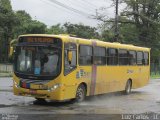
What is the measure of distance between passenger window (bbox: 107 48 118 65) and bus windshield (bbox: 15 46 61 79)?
5.32 m

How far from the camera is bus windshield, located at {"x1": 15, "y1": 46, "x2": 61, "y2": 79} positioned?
58.5ft

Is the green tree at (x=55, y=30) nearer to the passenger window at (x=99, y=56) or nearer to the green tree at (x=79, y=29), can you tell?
the green tree at (x=79, y=29)

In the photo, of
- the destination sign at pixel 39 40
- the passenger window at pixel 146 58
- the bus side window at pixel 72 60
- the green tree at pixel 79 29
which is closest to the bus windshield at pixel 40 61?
the destination sign at pixel 39 40

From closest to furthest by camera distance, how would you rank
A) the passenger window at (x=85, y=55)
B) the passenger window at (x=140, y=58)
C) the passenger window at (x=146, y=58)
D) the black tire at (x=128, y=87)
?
1. the passenger window at (x=85, y=55)
2. the black tire at (x=128, y=87)
3. the passenger window at (x=140, y=58)
4. the passenger window at (x=146, y=58)

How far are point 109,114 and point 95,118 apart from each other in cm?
141

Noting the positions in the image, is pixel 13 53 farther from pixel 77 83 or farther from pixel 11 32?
pixel 11 32

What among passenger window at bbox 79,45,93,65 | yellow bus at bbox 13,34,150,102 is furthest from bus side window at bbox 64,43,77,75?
passenger window at bbox 79,45,93,65

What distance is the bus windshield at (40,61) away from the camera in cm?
1784

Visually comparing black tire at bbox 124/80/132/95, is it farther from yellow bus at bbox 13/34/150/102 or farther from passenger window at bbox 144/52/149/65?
yellow bus at bbox 13/34/150/102

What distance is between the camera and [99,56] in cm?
2172

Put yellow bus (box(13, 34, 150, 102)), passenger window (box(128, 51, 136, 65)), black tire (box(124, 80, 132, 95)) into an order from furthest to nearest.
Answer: passenger window (box(128, 51, 136, 65))
black tire (box(124, 80, 132, 95))
yellow bus (box(13, 34, 150, 102))

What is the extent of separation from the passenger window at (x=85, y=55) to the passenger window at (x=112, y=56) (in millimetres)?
2238

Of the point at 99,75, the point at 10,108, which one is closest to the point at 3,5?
the point at 99,75

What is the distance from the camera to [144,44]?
2906 inches
